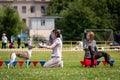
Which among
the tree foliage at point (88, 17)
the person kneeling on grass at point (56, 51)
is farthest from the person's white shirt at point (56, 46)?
the tree foliage at point (88, 17)

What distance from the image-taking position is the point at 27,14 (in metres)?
136

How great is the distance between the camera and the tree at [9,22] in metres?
80.9

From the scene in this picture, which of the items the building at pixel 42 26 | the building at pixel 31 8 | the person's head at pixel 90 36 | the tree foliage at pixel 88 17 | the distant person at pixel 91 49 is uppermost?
the person's head at pixel 90 36

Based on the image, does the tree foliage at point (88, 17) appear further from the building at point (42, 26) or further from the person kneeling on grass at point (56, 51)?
the person kneeling on grass at point (56, 51)

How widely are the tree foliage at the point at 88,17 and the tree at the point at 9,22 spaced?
8324mm

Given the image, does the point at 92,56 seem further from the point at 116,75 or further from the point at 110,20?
the point at 110,20

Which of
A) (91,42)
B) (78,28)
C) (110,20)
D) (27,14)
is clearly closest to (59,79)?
(91,42)

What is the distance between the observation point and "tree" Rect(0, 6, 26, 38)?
80.9 metres

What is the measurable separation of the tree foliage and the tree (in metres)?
8.32

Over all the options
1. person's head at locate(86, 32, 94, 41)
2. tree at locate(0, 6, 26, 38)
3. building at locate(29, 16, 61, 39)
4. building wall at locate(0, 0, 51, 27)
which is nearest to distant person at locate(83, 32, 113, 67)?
person's head at locate(86, 32, 94, 41)

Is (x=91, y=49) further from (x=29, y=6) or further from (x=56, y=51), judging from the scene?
(x=29, y=6)

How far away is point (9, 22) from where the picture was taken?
3307 inches

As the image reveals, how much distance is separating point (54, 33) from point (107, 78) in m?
6.12

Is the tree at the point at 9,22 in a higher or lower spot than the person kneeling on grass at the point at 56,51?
lower
